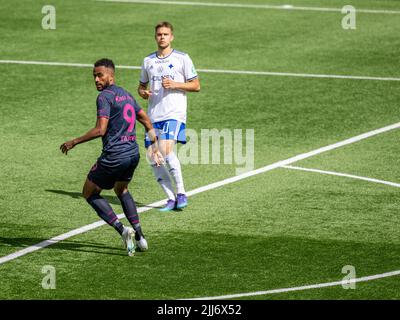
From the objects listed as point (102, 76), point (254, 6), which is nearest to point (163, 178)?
point (102, 76)

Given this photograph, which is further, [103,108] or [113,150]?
[113,150]

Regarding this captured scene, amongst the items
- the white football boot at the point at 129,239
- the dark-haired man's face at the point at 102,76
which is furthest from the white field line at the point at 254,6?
the white football boot at the point at 129,239

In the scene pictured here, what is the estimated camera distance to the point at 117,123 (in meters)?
12.9

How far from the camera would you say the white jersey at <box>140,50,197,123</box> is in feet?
50.0

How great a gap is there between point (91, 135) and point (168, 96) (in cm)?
293

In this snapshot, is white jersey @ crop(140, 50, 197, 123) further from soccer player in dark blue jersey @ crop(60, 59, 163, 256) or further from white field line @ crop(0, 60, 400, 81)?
white field line @ crop(0, 60, 400, 81)

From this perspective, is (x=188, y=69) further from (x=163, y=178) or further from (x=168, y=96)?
(x=163, y=178)

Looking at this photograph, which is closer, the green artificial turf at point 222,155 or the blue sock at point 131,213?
Result: the green artificial turf at point 222,155

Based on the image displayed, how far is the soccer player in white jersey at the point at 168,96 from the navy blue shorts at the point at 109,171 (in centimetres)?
210

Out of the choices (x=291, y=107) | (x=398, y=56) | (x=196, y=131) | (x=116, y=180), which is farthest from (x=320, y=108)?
(x=116, y=180)

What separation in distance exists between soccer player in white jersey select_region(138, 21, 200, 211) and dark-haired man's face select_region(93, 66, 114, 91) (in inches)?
87.5

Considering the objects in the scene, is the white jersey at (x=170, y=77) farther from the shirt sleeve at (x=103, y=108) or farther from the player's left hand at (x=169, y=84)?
the shirt sleeve at (x=103, y=108)

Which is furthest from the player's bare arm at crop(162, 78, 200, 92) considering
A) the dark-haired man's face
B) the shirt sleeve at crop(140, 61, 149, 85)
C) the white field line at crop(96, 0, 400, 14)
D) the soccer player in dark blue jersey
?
the white field line at crop(96, 0, 400, 14)

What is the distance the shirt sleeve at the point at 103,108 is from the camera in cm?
1266
